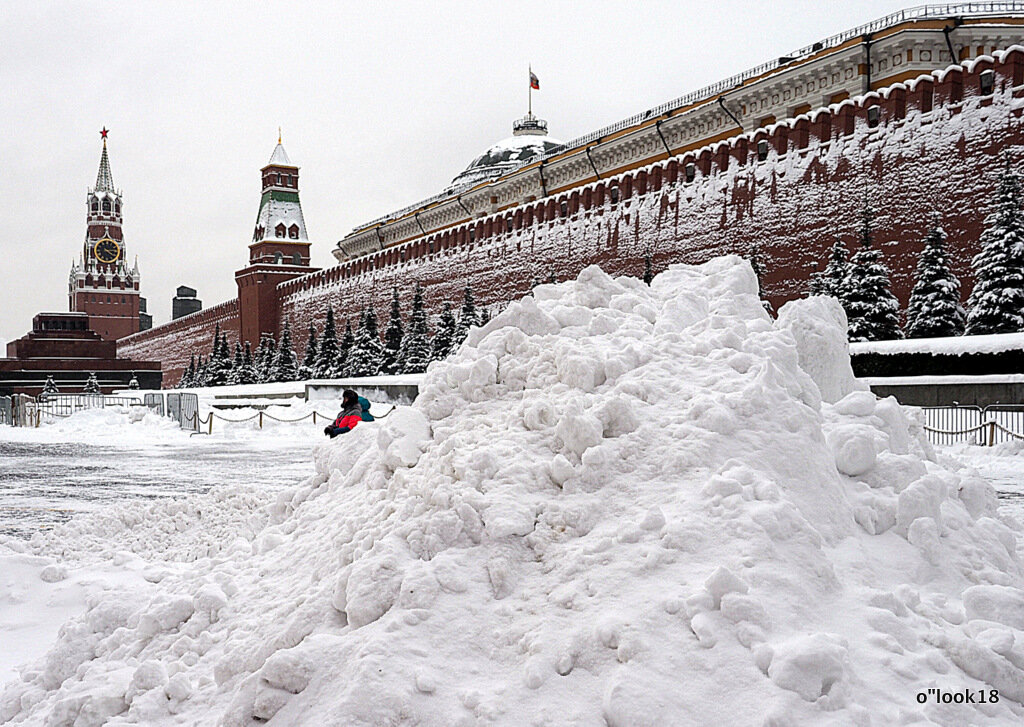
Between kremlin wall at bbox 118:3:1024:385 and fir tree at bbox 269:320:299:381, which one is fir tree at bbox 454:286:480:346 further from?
fir tree at bbox 269:320:299:381

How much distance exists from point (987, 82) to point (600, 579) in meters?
20.5

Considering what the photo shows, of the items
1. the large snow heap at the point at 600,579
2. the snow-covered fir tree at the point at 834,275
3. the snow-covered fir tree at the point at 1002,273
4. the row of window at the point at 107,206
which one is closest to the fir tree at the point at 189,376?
the snow-covered fir tree at the point at 834,275

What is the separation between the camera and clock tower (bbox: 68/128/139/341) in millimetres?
85625

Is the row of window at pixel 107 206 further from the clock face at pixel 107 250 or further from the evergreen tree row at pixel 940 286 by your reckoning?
the evergreen tree row at pixel 940 286

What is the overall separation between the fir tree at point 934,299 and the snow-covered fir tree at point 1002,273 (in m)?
0.46

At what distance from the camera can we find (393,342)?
33969mm

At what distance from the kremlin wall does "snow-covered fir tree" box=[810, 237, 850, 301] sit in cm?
107

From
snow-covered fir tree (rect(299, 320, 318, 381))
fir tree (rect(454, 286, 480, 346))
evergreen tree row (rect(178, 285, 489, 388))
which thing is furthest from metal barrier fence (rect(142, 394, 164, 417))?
snow-covered fir tree (rect(299, 320, 318, 381))

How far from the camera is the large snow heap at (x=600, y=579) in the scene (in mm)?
2490

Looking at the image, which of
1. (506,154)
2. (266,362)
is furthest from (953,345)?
(506,154)

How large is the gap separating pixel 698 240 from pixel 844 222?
4877 millimetres

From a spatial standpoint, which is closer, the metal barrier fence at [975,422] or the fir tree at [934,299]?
the metal barrier fence at [975,422]

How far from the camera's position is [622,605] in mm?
2750

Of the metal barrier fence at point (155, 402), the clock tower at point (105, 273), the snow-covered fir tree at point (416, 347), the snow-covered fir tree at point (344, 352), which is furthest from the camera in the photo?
the clock tower at point (105, 273)
